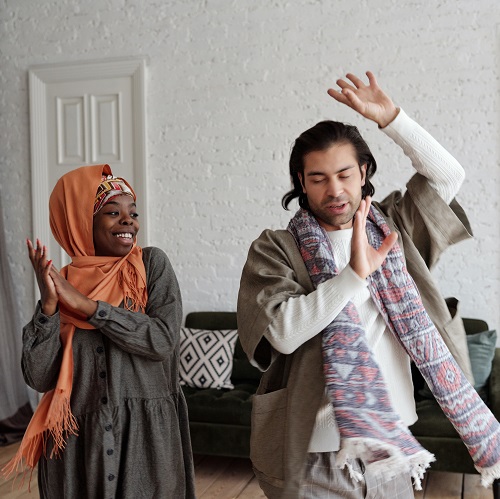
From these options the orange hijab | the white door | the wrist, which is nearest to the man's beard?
the wrist

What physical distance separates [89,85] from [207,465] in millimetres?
2664

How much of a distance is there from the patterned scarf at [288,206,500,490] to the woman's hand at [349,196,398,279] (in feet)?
0.27

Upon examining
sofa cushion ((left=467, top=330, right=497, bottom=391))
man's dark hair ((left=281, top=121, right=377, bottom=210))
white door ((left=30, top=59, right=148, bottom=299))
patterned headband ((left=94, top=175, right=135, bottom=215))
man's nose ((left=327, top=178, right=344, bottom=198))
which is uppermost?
white door ((left=30, top=59, right=148, bottom=299))

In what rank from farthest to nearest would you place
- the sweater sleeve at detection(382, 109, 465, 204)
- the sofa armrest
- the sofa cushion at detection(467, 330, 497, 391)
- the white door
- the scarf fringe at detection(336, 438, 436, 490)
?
1. the white door
2. the sofa cushion at detection(467, 330, 497, 391)
3. the sofa armrest
4. the sweater sleeve at detection(382, 109, 465, 204)
5. the scarf fringe at detection(336, 438, 436, 490)

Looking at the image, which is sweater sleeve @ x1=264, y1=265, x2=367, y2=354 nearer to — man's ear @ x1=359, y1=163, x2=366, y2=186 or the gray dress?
man's ear @ x1=359, y1=163, x2=366, y2=186

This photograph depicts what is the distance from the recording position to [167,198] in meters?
4.63

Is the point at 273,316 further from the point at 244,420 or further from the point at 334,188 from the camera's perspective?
the point at 244,420

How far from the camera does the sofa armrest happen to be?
327 centimetres

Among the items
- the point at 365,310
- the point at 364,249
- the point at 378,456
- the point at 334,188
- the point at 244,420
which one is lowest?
the point at 244,420

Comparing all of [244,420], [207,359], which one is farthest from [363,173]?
[207,359]

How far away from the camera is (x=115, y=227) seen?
210 centimetres

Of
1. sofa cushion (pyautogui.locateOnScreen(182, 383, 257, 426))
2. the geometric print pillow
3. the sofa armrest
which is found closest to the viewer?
the sofa armrest

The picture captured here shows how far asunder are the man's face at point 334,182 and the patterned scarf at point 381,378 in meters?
0.06

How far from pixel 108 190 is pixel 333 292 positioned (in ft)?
2.94
